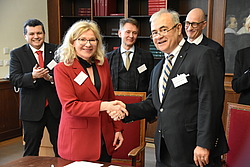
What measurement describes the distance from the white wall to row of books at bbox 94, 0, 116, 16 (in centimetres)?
107

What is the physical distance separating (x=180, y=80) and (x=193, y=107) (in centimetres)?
18

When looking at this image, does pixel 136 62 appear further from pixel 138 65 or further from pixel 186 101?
pixel 186 101

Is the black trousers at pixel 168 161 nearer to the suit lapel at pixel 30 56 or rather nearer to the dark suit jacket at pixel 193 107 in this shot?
the dark suit jacket at pixel 193 107

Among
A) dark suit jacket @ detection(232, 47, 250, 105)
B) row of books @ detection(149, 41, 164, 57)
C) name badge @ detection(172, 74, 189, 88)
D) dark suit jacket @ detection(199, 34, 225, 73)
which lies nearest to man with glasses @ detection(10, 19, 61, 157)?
name badge @ detection(172, 74, 189, 88)

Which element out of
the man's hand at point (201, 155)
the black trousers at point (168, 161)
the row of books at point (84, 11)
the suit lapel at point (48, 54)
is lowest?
the black trousers at point (168, 161)

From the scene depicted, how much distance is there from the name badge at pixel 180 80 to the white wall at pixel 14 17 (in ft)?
13.4

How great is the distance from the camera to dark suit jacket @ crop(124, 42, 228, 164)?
1.83 metres

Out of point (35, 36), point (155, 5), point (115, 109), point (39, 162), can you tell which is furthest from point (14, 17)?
point (39, 162)

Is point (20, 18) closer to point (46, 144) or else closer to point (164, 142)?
point (46, 144)

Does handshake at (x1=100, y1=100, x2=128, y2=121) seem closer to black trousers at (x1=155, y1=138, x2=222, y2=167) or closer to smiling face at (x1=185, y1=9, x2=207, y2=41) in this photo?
black trousers at (x1=155, y1=138, x2=222, y2=167)

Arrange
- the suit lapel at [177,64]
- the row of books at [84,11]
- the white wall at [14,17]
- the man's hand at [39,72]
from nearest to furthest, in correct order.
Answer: the suit lapel at [177,64] < the man's hand at [39,72] < the white wall at [14,17] < the row of books at [84,11]

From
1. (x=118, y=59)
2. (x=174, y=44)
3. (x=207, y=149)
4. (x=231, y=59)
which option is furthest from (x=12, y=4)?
(x=207, y=149)

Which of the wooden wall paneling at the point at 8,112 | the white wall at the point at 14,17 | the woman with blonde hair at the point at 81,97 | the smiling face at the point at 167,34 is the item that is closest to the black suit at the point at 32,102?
the woman with blonde hair at the point at 81,97

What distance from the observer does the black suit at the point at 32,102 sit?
3.03 m
